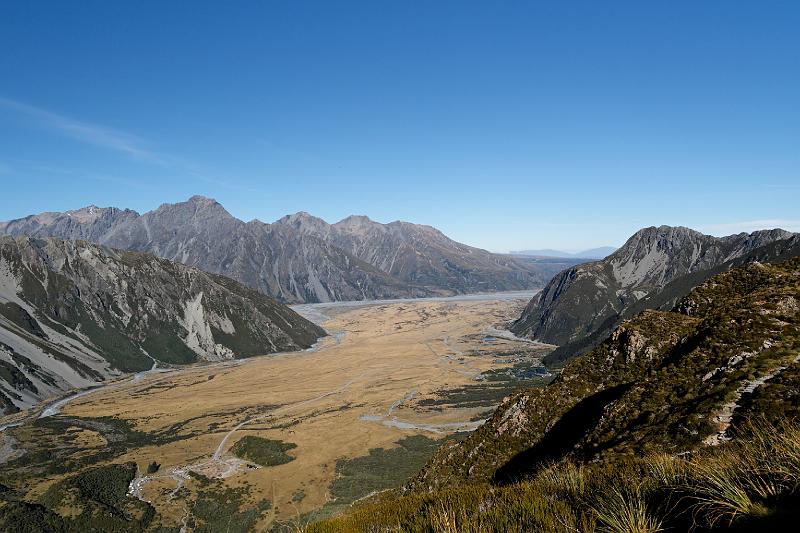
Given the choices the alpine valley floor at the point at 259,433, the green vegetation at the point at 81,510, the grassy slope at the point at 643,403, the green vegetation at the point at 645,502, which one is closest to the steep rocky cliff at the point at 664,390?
the grassy slope at the point at 643,403

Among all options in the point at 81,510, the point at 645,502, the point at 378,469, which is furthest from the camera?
the point at 378,469

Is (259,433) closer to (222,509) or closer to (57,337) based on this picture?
(222,509)

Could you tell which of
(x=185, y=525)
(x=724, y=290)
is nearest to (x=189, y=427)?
(x=185, y=525)

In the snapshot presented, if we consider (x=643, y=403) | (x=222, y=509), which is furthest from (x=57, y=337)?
(x=643, y=403)

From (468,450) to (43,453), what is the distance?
280ft

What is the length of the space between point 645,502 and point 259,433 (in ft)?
303

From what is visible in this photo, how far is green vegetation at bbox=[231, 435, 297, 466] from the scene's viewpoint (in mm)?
74312

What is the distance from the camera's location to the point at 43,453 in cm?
7969

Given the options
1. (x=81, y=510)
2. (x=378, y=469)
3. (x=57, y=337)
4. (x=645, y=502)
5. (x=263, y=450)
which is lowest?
(x=263, y=450)

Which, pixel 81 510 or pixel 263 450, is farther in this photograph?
pixel 263 450

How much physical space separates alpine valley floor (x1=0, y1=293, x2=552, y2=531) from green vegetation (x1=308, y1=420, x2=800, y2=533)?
24327mm

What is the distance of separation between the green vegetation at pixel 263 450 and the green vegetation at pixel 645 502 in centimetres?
7148

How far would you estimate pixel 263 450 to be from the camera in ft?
255

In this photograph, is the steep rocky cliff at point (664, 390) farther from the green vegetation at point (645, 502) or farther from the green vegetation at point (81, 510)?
the green vegetation at point (81, 510)
